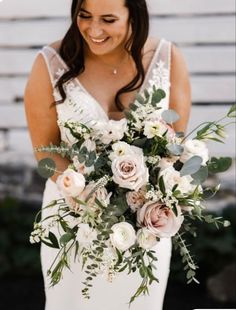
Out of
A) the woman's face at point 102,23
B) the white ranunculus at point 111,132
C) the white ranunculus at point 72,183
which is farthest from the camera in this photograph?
the woman's face at point 102,23

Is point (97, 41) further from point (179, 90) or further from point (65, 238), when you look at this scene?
point (65, 238)

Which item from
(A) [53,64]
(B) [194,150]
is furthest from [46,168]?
(A) [53,64]

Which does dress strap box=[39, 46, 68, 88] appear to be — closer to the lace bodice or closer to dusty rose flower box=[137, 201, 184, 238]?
the lace bodice

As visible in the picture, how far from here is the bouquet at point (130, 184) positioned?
2291mm

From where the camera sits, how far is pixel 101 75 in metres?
2.98

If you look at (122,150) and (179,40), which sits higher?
(122,150)

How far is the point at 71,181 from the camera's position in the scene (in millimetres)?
2270

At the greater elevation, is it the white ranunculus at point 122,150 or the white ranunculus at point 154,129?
the white ranunculus at point 154,129

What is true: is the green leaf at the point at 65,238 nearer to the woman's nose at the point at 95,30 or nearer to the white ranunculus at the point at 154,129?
the white ranunculus at the point at 154,129

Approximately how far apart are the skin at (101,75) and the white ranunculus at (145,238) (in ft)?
1.34

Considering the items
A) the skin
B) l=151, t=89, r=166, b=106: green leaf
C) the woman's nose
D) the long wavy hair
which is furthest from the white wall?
l=151, t=89, r=166, b=106: green leaf

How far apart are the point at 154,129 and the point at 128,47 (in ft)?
2.19

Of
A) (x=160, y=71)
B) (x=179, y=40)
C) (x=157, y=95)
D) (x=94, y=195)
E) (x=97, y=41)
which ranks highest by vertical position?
(x=97, y=41)

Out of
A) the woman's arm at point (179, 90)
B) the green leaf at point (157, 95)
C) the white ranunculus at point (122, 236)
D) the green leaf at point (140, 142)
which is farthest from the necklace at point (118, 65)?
the white ranunculus at point (122, 236)
